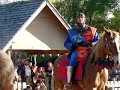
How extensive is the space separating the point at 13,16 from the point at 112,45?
9606 millimetres

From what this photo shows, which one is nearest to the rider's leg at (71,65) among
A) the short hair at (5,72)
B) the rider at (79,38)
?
the rider at (79,38)

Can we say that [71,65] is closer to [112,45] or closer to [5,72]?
[112,45]

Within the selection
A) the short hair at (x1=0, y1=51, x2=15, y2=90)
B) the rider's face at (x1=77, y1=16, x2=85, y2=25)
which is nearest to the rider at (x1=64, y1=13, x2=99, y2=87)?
the rider's face at (x1=77, y1=16, x2=85, y2=25)

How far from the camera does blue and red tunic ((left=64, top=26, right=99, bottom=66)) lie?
1059 centimetres

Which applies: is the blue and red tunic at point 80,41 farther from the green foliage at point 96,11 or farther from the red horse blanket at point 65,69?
the green foliage at point 96,11

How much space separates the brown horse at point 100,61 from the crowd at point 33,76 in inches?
171

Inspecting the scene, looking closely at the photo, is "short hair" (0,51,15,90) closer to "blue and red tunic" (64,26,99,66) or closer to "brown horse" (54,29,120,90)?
"brown horse" (54,29,120,90)

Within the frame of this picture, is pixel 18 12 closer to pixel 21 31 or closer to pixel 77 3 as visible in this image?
pixel 21 31

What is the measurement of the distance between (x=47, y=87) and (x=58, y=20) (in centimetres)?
308

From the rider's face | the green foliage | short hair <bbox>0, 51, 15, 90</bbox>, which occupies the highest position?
the green foliage

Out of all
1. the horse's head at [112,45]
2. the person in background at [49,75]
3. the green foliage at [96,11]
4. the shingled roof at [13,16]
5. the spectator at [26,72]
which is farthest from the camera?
the green foliage at [96,11]

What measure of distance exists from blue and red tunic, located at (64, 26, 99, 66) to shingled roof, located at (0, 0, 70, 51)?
5886 millimetres

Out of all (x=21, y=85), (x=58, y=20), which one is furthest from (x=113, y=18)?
(x=21, y=85)

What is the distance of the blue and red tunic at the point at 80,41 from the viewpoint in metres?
10.6
